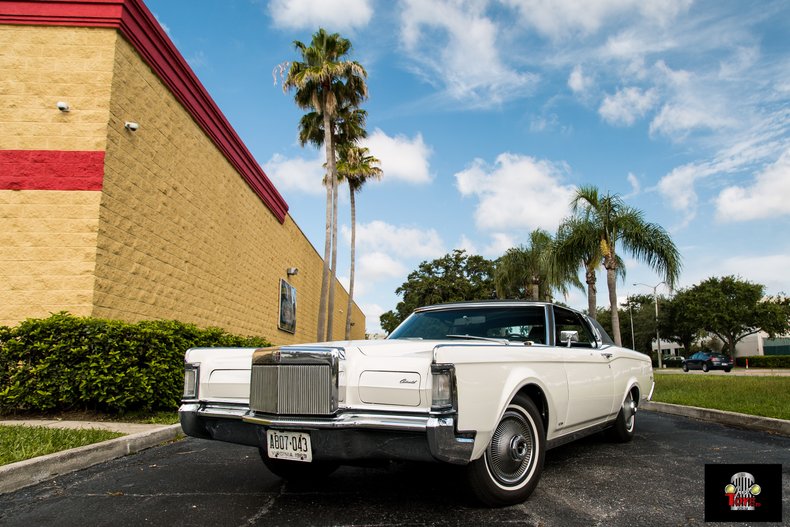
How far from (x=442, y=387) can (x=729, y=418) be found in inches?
274

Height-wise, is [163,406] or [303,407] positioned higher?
[303,407]

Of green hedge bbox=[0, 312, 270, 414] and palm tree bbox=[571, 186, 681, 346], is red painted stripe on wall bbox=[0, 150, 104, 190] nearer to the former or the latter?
green hedge bbox=[0, 312, 270, 414]

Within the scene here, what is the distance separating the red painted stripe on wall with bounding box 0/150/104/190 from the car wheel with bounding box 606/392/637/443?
25.1ft

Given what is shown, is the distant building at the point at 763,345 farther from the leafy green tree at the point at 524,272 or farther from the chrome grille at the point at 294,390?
the chrome grille at the point at 294,390

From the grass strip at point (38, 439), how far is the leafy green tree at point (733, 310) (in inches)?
2005

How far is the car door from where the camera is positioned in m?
4.49

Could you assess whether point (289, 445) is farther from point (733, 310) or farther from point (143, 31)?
point (733, 310)

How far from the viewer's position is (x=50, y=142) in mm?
8383

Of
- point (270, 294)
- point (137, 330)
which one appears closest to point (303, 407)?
point (137, 330)

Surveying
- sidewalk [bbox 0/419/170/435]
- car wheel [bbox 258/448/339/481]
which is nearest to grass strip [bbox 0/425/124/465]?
sidewalk [bbox 0/419/170/435]

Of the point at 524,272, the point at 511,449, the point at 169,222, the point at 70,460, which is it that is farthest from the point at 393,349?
the point at 524,272

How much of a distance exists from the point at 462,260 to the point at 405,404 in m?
50.6

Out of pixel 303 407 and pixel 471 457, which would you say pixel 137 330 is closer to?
pixel 303 407

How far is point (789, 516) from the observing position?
3.37 m
